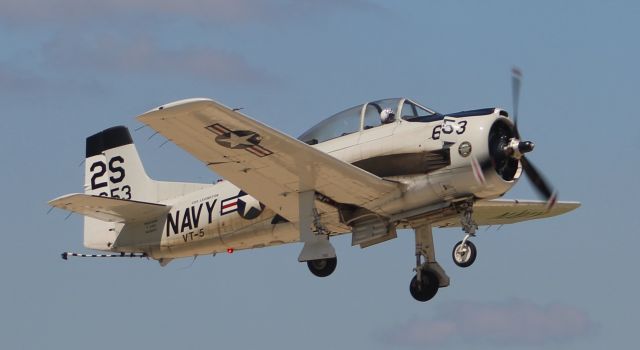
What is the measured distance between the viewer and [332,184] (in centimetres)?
2497

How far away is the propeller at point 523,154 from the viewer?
79.6ft

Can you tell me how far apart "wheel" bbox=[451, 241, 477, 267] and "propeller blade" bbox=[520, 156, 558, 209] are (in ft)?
5.09

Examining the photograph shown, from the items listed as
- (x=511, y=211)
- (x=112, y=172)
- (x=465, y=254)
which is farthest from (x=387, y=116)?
(x=112, y=172)

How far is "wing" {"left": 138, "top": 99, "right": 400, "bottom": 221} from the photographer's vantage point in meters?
22.5

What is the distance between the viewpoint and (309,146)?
24.1m

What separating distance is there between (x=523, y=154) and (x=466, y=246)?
5.73 feet

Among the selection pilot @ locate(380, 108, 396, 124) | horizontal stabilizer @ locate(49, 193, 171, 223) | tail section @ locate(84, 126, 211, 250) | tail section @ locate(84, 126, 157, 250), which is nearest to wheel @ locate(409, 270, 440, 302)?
pilot @ locate(380, 108, 396, 124)

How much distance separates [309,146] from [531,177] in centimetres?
382

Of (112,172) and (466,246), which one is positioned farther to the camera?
(112,172)

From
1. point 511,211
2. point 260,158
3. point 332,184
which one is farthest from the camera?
point 511,211

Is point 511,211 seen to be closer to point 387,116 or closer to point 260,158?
point 387,116

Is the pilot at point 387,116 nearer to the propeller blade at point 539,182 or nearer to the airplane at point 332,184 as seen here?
the airplane at point 332,184

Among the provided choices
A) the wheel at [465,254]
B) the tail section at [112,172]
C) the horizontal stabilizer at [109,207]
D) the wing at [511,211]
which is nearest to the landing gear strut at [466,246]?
the wheel at [465,254]

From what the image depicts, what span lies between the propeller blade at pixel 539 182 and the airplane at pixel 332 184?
0.02m
